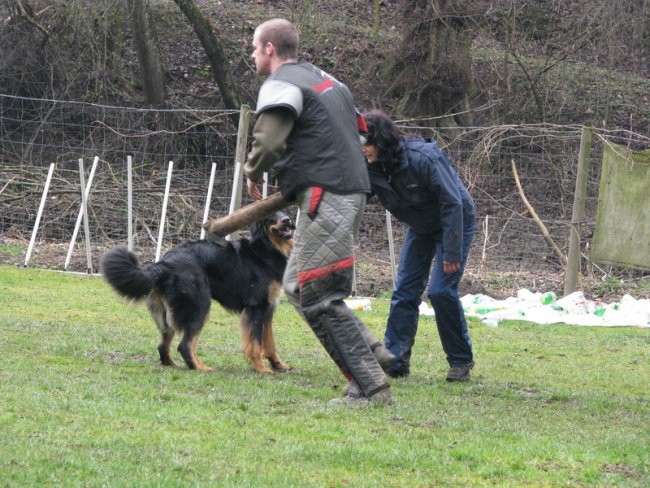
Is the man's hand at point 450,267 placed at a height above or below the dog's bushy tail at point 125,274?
above

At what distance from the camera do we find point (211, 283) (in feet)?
22.5

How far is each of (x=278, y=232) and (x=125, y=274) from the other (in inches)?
48.2

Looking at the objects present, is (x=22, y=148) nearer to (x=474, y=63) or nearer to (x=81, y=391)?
(x=474, y=63)

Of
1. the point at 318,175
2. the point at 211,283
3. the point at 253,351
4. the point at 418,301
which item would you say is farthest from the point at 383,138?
the point at 253,351

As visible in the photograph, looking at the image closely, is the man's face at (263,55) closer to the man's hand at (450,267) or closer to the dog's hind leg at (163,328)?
the man's hand at (450,267)

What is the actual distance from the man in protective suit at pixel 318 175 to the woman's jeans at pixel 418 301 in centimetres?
125

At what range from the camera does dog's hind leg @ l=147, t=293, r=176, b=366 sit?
664cm

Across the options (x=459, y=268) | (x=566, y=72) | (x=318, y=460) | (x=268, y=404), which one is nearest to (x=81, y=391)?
(x=268, y=404)

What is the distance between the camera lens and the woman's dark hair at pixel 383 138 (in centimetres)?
616

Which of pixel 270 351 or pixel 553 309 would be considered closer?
pixel 270 351

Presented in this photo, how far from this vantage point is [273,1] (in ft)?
76.1

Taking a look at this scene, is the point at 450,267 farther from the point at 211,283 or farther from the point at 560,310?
the point at 560,310

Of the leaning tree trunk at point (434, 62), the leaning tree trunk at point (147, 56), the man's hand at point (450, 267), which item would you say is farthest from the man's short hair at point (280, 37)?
the leaning tree trunk at point (434, 62)

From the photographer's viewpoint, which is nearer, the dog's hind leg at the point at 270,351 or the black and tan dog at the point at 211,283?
the black and tan dog at the point at 211,283
